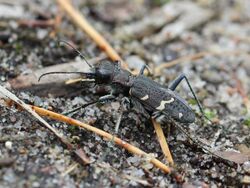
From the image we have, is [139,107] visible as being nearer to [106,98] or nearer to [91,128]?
[106,98]

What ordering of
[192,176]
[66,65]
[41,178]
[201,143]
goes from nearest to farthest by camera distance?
[41,178], [192,176], [201,143], [66,65]

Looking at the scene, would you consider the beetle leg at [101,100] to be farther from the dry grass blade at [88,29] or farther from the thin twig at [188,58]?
the thin twig at [188,58]

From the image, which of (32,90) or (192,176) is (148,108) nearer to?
(192,176)

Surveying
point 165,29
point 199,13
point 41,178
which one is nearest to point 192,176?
point 41,178

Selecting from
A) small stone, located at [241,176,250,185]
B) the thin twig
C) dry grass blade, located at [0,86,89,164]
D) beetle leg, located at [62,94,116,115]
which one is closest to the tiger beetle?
beetle leg, located at [62,94,116,115]

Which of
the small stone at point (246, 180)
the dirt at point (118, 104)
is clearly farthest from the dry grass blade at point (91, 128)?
the small stone at point (246, 180)

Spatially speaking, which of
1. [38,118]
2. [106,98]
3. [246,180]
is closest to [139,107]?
[106,98]

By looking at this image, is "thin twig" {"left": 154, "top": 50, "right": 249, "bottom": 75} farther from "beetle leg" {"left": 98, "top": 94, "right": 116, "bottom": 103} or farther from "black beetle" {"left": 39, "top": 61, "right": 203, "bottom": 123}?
"beetle leg" {"left": 98, "top": 94, "right": 116, "bottom": 103}
